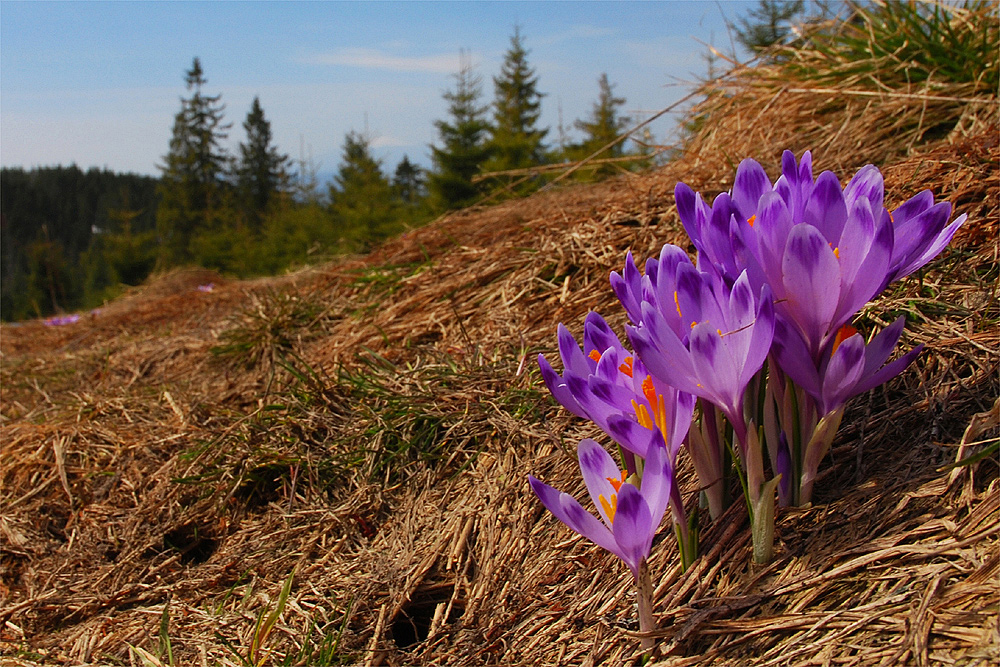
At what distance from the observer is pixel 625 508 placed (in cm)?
102

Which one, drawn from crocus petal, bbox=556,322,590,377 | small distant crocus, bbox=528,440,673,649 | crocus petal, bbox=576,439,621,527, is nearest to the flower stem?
small distant crocus, bbox=528,440,673,649

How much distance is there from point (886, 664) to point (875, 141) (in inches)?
89.8

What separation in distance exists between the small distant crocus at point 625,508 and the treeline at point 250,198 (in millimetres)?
2511

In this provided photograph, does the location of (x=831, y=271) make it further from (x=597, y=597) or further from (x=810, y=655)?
(x=597, y=597)

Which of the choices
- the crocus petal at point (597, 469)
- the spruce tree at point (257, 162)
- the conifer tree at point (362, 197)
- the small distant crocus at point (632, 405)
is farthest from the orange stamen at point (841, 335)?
the spruce tree at point (257, 162)

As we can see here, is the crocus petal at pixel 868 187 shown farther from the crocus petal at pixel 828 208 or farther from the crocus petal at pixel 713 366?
the crocus petal at pixel 713 366

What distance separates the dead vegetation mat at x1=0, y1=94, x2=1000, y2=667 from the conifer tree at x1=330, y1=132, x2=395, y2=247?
7074 mm

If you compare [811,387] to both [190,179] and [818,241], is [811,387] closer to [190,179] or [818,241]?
[818,241]

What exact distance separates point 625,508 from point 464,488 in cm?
96

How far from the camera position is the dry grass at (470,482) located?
3.78 feet

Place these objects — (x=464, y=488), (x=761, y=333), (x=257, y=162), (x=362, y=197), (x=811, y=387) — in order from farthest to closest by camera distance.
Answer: (x=257, y=162) < (x=362, y=197) < (x=464, y=488) < (x=811, y=387) < (x=761, y=333)

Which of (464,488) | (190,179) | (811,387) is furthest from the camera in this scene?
(190,179)

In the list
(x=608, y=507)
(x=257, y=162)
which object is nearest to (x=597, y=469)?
(x=608, y=507)

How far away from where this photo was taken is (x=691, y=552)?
4.01ft
